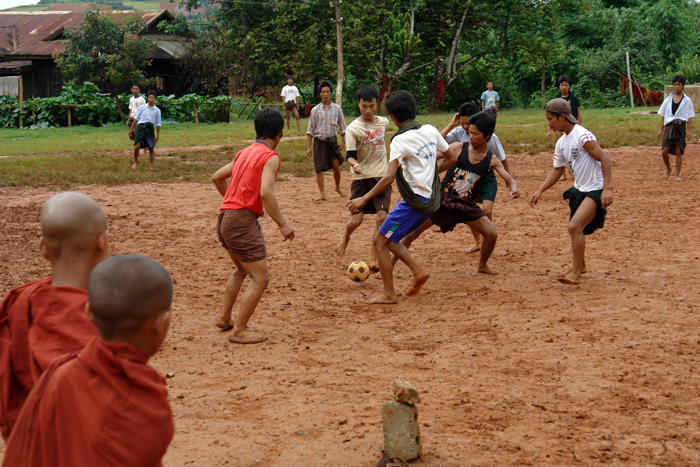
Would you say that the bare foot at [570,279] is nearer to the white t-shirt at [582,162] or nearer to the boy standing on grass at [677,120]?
the white t-shirt at [582,162]

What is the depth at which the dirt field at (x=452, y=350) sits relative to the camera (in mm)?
3477

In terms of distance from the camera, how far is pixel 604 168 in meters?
6.10

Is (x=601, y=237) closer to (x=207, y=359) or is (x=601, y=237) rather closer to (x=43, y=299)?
(x=207, y=359)

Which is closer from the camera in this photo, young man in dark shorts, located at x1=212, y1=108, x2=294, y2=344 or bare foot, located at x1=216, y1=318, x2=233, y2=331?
young man in dark shorts, located at x1=212, y1=108, x2=294, y2=344

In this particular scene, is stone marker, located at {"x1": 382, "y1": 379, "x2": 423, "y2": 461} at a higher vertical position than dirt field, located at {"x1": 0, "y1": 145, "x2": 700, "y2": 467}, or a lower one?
higher

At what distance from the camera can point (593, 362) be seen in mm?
4512

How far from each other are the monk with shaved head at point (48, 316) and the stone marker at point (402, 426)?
1.63 m

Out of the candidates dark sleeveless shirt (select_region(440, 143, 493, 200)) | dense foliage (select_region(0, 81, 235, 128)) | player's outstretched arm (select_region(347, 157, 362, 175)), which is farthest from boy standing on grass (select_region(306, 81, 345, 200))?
dense foliage (select_region(0, 81, 235, 128))

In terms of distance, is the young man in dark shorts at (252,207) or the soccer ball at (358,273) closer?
the young man in dark shorts at (252,207)

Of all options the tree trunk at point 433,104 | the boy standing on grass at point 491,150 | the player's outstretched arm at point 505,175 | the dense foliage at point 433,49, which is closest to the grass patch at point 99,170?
the boy standing on grass at point 491,150

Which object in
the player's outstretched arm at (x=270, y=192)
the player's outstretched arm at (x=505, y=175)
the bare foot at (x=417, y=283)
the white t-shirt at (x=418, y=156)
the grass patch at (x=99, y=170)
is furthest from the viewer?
the grass patch at (x=99, y=170)

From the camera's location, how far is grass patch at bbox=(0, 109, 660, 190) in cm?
1336

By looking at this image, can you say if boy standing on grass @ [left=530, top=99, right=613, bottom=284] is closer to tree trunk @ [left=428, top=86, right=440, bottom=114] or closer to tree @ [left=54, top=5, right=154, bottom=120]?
tree @ [left=54, top=5, right=154, bottom=120]

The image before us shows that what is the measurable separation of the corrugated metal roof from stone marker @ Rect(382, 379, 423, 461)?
32467 mm
